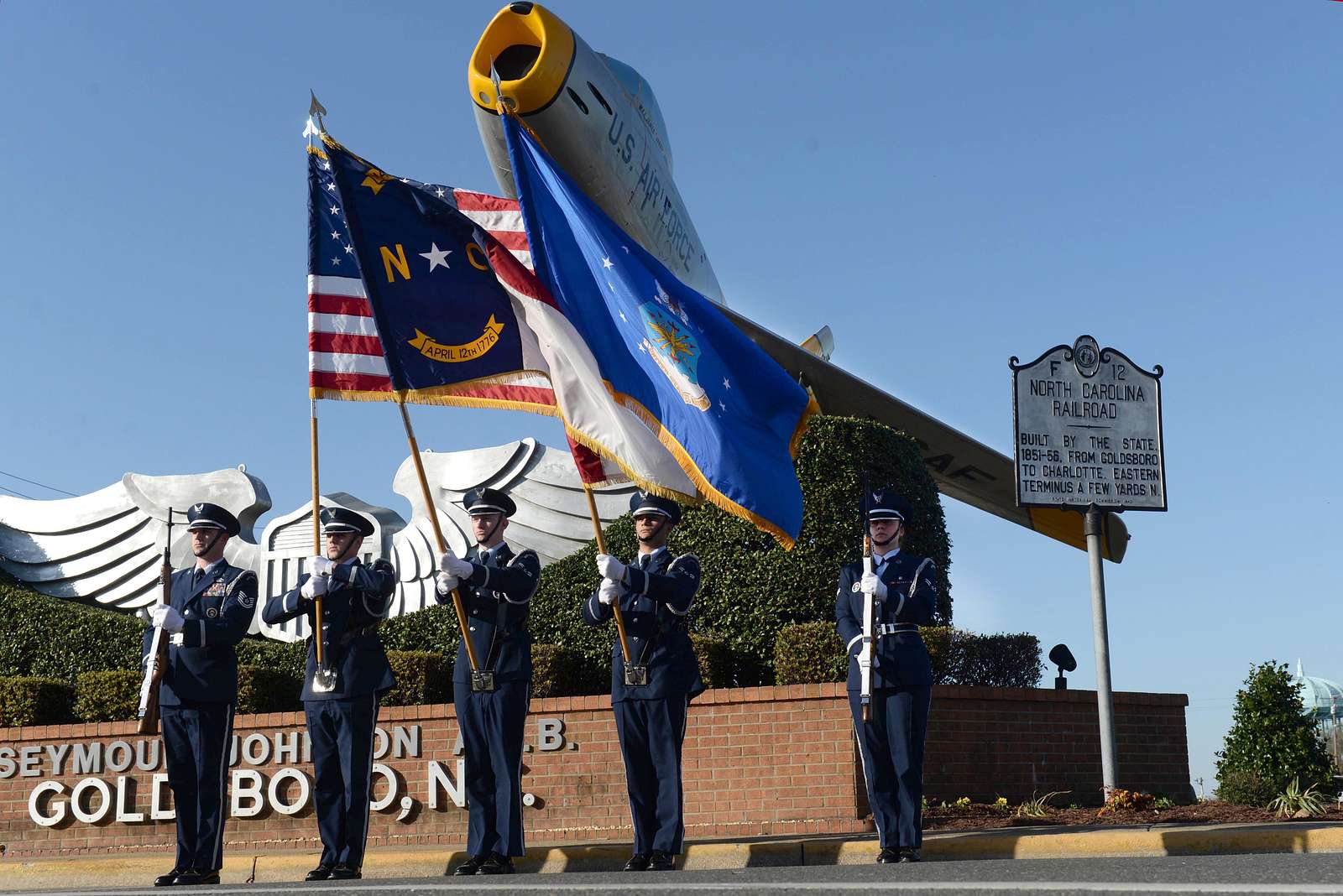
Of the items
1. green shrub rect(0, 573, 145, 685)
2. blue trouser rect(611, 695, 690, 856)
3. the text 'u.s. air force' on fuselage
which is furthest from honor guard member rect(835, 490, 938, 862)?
green shrub rect(0, 573, 145, 685)

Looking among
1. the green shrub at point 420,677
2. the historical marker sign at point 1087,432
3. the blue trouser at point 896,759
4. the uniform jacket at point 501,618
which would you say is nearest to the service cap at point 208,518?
the uniform jacket at point 501,618

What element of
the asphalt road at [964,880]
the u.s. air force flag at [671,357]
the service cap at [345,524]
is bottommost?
the asphalt road at [964,880]

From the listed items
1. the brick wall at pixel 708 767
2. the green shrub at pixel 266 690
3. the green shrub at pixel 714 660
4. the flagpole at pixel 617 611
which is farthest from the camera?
the green shrub at pixel 266 690

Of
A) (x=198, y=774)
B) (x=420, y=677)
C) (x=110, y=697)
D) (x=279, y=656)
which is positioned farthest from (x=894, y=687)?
(x=279, y=656)

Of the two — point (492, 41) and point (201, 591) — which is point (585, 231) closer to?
point (201, 591)

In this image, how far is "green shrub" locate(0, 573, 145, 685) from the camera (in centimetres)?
1559

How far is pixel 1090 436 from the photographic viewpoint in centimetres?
1127

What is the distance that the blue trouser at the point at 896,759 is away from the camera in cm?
686

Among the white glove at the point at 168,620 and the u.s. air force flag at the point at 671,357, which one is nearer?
the white glove at the point at 168,620

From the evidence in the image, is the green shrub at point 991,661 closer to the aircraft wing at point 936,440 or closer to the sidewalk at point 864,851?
the sidewalk at point 864,851

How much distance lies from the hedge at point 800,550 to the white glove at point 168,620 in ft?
15.9

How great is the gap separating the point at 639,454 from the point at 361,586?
5.16ft

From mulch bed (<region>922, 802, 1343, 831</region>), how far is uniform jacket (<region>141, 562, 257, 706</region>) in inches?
174

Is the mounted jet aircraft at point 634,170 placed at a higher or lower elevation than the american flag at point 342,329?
higher
